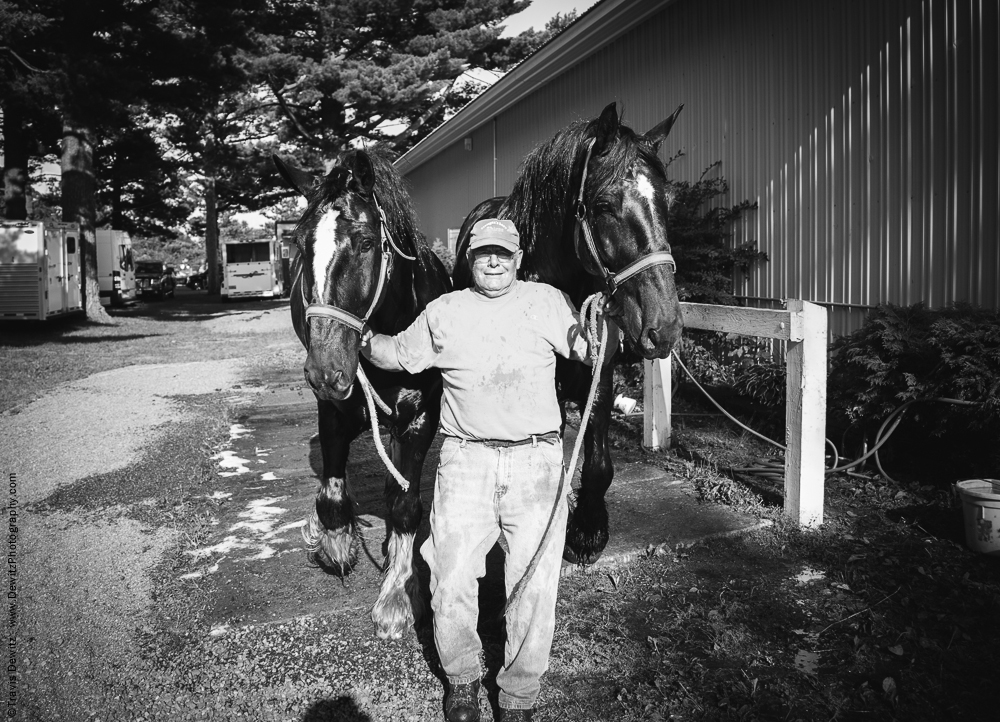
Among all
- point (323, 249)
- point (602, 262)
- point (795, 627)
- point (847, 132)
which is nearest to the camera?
point (323, 249)

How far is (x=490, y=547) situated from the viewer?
2709 mm

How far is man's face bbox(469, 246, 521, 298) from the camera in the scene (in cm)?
285

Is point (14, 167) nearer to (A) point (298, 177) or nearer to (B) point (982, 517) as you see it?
(A) point (298, 177)

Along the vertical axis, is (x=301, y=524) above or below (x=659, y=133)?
below

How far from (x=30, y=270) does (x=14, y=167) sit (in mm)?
8918

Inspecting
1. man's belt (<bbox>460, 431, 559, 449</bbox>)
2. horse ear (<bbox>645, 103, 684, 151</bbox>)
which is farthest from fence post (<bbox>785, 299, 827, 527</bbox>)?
man's belt (<bbox>460, 431, 559, 449</bbox>)

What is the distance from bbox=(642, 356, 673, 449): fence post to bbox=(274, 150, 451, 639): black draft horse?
108 inches

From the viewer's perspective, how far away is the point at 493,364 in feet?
9.17

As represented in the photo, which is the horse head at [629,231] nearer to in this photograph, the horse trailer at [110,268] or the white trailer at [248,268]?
the horse trailer at [110,268]

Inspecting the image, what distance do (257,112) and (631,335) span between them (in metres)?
33.6

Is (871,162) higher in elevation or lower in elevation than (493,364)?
higher

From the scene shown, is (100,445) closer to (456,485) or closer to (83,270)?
(456,485)

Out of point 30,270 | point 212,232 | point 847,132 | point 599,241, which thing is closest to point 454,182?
point 30,270

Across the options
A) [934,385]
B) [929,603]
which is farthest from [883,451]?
[929,603]
